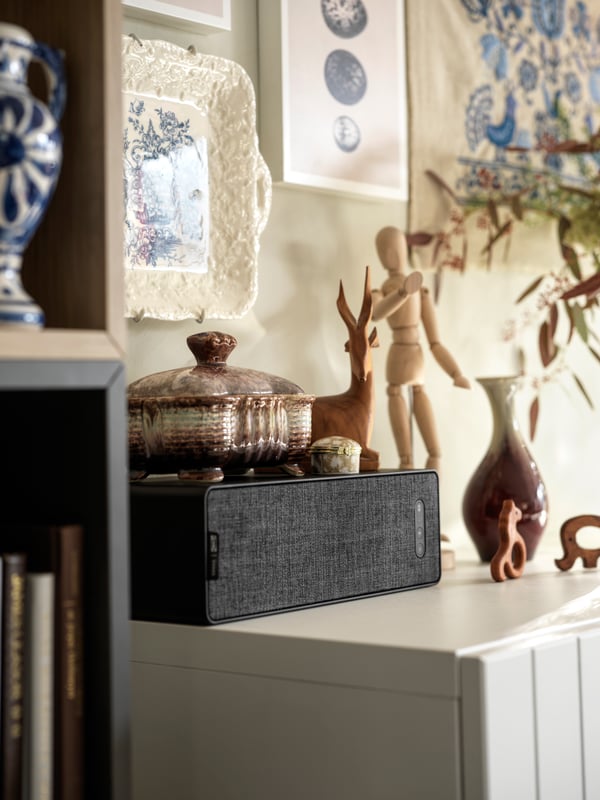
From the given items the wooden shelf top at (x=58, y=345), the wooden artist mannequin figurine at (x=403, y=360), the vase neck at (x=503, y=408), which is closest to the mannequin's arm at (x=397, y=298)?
the wooden artist mannequin figurine at (x=403, y=360)

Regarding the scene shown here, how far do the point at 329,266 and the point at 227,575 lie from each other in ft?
2.40

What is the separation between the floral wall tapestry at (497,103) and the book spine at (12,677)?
1.17m

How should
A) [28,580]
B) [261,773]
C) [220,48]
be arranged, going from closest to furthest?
[28,580] < [261,773] < [220,48]

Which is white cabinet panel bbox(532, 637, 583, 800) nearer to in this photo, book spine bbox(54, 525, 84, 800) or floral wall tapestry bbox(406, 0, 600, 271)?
book spine bbox(54, 525, 84, 800)

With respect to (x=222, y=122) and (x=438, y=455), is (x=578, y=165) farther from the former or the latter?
(x=222, y=122)

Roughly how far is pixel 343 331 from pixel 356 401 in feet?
1.08

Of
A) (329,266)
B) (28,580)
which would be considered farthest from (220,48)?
(28,580)

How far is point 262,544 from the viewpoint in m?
1.19

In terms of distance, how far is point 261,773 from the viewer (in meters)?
1.09

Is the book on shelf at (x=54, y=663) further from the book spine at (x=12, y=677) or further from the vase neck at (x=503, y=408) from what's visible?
the vase neck at (x=503, y=408)

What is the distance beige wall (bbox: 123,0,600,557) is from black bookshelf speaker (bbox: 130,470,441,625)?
1.16 ft

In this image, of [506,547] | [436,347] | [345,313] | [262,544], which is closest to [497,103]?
[436,347]

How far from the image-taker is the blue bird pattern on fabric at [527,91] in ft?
6.69

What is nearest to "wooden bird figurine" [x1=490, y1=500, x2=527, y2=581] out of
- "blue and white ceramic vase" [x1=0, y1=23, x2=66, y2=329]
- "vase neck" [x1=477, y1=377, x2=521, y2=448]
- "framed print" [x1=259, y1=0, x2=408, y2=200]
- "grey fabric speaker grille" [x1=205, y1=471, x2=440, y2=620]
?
"grey fabric speaker grille" [x1=205, y1=471, x2=440, y2=620]
